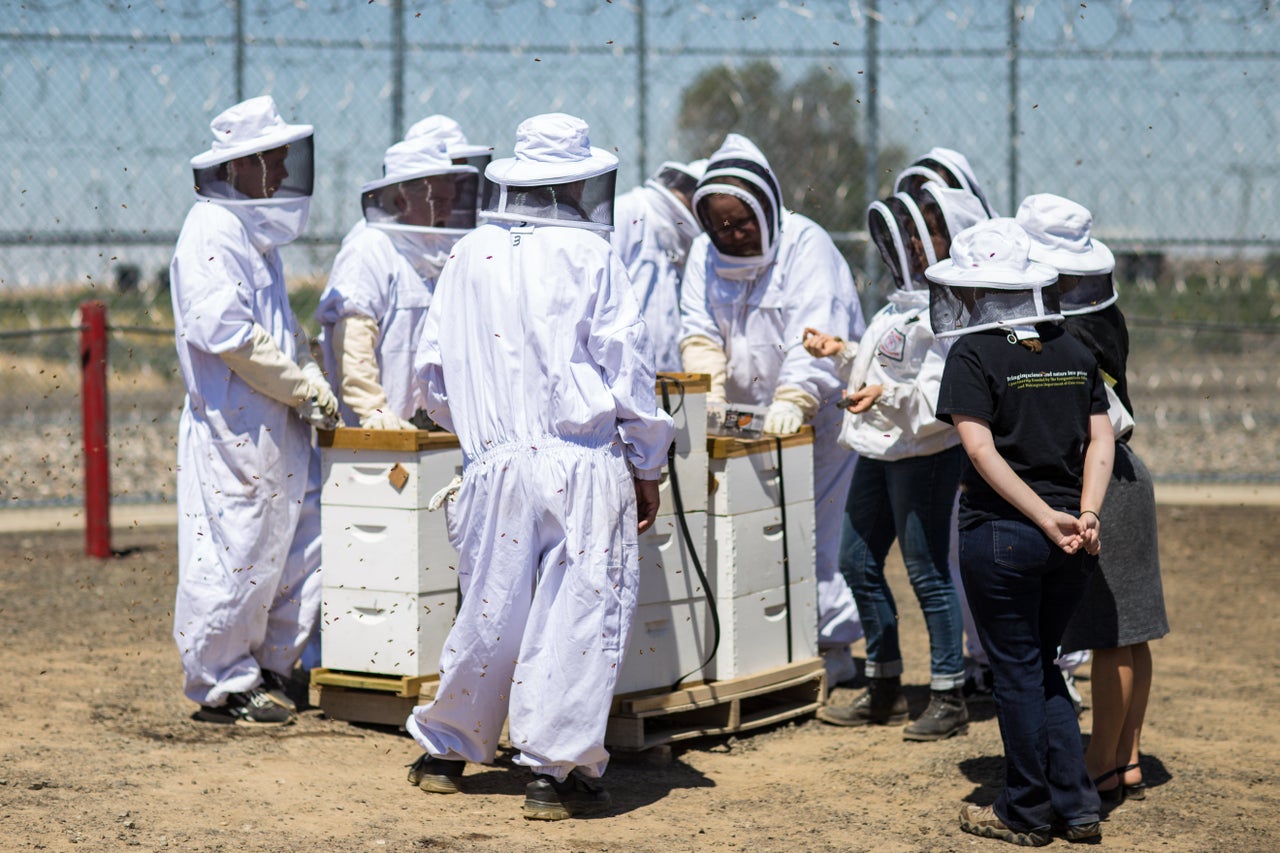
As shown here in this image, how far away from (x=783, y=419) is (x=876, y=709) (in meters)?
1.16

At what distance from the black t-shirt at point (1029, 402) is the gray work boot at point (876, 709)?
159cm

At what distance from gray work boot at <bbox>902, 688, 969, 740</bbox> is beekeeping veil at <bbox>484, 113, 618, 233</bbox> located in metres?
2.21

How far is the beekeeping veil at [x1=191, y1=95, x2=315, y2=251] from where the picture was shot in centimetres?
509

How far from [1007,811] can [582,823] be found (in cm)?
122

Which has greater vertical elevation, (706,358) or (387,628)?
(706,358)

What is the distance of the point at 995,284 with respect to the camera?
3.84 meters

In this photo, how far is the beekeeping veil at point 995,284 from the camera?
385 centimetres

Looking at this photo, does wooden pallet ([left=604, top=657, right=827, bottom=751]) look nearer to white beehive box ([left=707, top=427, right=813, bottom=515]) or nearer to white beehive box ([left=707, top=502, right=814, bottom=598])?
white beehive box ([left=707, top=502, right=814, bottom=598])

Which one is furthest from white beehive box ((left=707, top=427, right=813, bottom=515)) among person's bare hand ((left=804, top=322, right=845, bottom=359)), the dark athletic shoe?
the dark athletic shoe

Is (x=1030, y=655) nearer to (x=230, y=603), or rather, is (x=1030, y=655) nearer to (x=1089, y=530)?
(x=1089, y=530)

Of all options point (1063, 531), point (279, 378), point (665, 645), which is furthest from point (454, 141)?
point (1063, 531)

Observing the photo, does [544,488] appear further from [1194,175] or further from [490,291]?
[1194,175]

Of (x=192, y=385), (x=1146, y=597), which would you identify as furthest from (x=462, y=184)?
(x=1146, y=597)

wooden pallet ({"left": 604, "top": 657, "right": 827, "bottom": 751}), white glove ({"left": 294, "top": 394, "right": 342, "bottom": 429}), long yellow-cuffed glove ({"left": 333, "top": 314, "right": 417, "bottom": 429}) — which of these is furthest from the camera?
long yellow-cuffed glove ({"left": 333, "top": 314, "right": 417, "bottom": 429})
